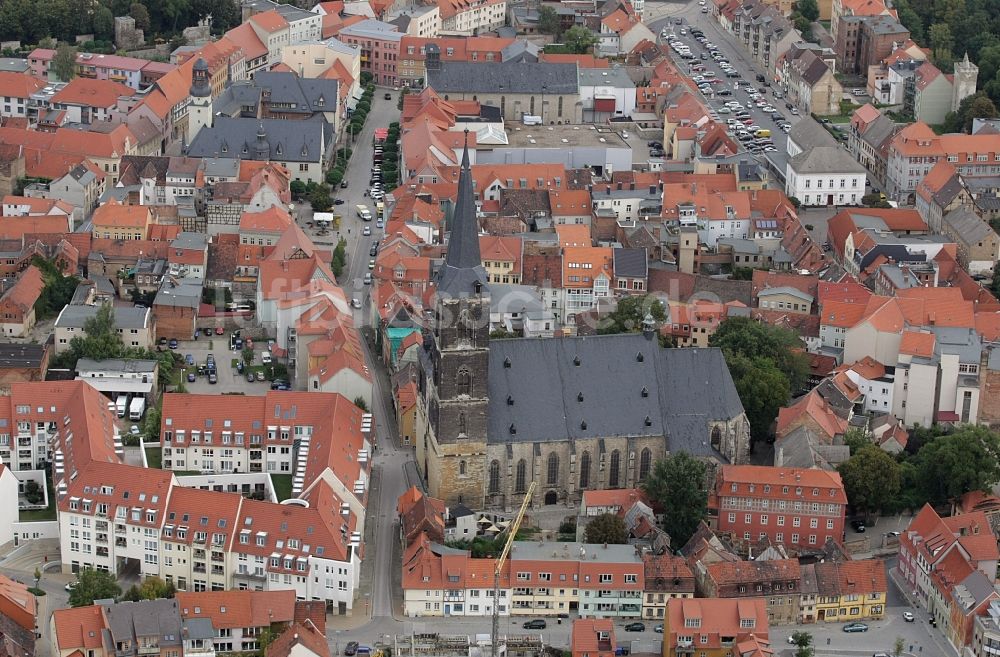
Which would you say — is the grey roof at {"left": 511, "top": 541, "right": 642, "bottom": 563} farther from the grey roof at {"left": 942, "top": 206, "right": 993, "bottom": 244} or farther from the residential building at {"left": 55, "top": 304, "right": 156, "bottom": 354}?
the grey roof at {"left": 942, "top": 206, "right": 993, "bottom": 244}

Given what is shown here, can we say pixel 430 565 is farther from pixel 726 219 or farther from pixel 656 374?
pixel 726 219

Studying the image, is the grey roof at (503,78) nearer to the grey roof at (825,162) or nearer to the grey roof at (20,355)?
the grey roof at (825,162)

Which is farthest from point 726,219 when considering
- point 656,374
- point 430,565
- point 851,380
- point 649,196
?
point 430,565

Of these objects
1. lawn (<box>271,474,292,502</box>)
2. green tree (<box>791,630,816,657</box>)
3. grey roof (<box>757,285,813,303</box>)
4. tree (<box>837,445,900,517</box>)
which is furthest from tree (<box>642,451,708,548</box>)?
grey roof (<box>757,285,813,303</box>)

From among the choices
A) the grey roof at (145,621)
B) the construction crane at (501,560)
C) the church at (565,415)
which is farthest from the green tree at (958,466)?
the grey roof at (145,621)

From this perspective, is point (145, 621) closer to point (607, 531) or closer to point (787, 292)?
point (607, 531)
